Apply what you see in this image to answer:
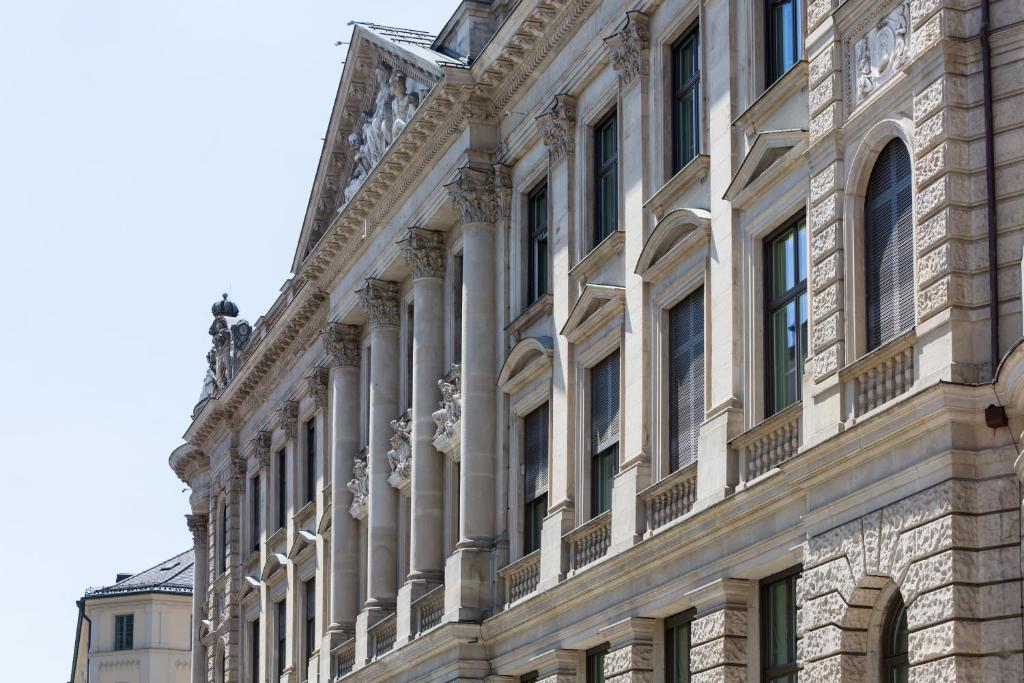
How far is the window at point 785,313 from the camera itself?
28547mm

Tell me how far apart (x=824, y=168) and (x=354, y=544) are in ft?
76.7

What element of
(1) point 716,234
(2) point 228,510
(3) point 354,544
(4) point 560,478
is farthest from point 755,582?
(2) point 228,510

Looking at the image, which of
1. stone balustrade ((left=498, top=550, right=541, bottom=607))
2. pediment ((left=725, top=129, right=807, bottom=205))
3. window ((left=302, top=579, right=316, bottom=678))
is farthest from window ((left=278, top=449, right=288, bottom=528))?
pediment ((left=725, top=129, right=807, bottom=205))

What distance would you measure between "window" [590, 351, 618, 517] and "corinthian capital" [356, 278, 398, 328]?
11.7 m

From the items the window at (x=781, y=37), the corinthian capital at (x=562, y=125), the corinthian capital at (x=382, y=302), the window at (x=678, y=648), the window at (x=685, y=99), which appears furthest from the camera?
the corinthian capital at (x=382, y=302)

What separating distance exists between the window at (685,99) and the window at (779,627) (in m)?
7.07

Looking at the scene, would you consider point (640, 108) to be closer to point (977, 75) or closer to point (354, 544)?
point (977, 75)

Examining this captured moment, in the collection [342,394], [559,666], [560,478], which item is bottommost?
[559,666]

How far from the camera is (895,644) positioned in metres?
25.3

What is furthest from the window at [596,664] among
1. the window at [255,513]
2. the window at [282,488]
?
the window at [255,513]

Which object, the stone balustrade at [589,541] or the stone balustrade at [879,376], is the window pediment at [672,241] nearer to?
the stone balustrade at [589,541]

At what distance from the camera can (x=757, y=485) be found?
1109 inches

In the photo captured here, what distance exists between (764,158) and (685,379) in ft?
12.9

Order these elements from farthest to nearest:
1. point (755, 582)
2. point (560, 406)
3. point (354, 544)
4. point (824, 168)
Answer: point (354, 544)
point (560, 406)
point (755, 582)
point (824, 168)
